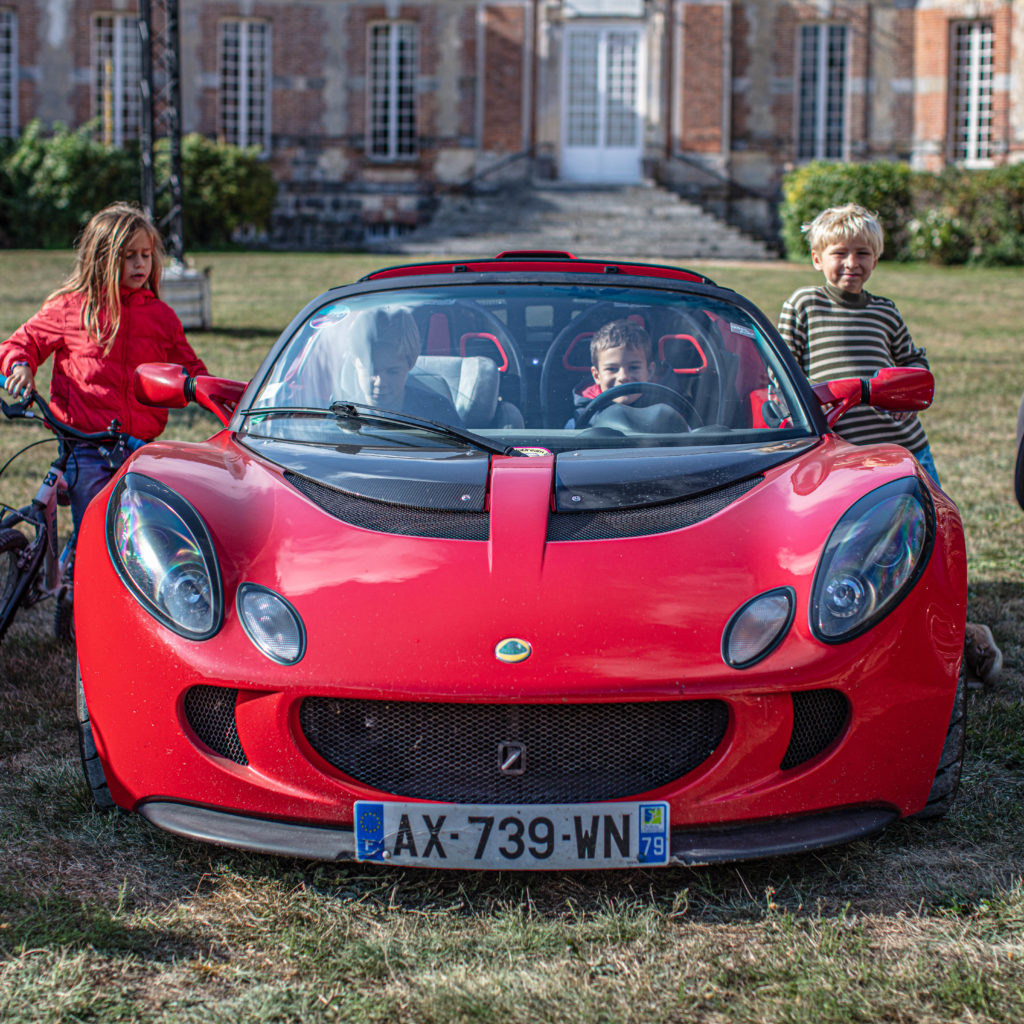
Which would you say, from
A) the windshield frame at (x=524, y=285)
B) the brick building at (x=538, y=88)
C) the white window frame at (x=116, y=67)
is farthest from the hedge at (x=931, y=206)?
the windshield frame at (x=524, y=285)

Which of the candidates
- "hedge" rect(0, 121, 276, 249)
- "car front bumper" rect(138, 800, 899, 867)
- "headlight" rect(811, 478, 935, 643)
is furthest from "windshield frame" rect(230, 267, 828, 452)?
"hedge" rect(0, 121, 276, 249)

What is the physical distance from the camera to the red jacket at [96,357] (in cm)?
448

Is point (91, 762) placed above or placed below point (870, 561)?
below

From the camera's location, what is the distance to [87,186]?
25.2 metres

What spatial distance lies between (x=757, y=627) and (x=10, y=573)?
8.87ft

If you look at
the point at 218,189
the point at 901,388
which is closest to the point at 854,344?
the point at 901,388

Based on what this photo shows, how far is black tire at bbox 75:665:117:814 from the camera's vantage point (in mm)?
2953

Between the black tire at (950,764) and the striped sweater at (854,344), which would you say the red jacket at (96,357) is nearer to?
the striped sweater at (854,344)

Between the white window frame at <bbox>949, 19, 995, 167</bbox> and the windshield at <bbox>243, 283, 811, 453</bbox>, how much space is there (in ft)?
89.7

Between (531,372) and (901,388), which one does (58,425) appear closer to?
(531,372)

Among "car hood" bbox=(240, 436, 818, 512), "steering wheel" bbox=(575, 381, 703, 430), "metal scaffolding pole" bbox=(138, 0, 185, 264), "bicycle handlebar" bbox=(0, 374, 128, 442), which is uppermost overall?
"metal scaffolding pole" bbox=(138, 0, 185, 264)

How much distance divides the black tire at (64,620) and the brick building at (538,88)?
966 inches

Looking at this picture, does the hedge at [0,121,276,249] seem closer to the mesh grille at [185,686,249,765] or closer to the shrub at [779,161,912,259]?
the shrub at [779,161,912,259]

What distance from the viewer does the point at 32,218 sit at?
25172 millimetres
